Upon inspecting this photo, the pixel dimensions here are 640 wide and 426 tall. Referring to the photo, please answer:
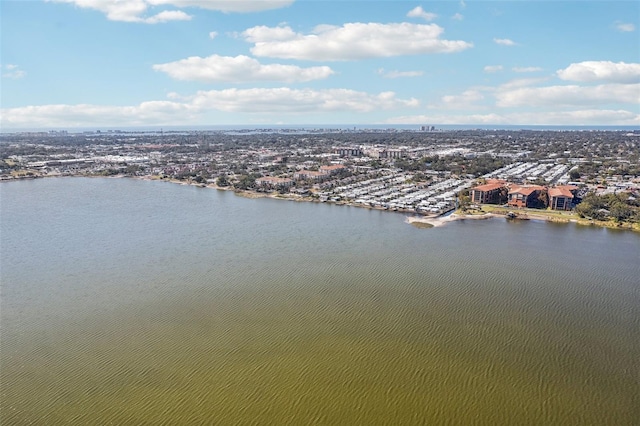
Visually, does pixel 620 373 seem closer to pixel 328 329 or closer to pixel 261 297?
pixel 328 329

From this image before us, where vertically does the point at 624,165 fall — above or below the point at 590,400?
above

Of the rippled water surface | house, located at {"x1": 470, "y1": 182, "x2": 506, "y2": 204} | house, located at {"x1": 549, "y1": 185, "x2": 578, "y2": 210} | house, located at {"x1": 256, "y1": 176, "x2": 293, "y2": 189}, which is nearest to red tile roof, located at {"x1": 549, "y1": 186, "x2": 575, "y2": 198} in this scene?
house, located at {"x1": 549, "y1": 185, "x2": 578, "y2": 210}

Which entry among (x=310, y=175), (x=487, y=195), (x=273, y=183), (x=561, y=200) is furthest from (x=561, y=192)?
(x=273, y=183)

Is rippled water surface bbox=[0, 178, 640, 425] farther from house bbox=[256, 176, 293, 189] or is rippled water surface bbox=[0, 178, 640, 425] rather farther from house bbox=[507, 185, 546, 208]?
house bbox=[256, 176, 293, 189]

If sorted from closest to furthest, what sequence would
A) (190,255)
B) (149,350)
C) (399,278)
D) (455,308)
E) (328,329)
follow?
(149,350)
(328,329)
(455,308)
(399,278)
(190,255)

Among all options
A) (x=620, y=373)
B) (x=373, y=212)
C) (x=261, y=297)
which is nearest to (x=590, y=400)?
(x=620, y=373)
